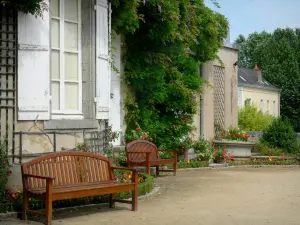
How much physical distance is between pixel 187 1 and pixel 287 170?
5.46 m

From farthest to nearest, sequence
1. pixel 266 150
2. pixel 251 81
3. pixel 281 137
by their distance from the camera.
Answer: pixel 251 81
pixel 281 137
pixel 266 150

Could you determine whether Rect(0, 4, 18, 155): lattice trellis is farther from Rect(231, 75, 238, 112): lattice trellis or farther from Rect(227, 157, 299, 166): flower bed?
Rect(231, 75, 238, 112): lattice trellis

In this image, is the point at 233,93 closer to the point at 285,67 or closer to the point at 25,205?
the point at 25,205

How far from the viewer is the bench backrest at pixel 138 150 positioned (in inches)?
478

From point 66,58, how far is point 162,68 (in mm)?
5222

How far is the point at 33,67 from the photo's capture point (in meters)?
8.43

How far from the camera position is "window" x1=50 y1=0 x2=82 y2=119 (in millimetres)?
8953

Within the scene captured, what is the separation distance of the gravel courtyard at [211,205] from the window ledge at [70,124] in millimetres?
1428

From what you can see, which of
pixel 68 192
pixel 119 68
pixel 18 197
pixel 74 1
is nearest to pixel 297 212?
pixel 68 192

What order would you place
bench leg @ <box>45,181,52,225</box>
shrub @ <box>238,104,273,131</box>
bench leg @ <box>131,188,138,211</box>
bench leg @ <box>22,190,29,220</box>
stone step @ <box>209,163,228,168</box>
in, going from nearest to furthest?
bench leg @ <box>45,181,52,225</box>
bench leg @ <box>22,190,29,220</box>
bench leg @ <box>131,188,138,211</box>
stone step @ <box>209,163,228,168</box>
shrub @ <box>238,104,273,131</box>

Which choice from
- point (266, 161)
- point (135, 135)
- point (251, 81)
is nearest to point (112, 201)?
point (135, 135)

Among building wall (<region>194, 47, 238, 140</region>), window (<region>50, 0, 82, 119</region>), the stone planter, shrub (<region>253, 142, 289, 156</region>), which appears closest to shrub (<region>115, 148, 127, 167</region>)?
window (<region>50, 0, 82, 119</region>)

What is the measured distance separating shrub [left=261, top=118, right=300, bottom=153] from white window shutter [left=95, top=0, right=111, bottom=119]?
35.2 feet

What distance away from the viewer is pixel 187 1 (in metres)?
14.2
